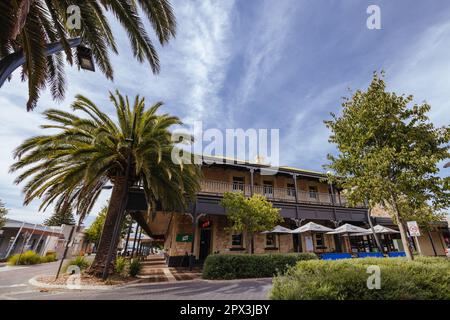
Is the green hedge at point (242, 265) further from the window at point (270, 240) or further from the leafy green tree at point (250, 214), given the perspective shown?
the window at point (270, 240)

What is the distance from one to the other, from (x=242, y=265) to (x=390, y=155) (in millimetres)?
7600

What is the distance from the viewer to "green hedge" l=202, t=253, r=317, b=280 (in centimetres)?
1027

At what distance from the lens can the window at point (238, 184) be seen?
16500 millimetres

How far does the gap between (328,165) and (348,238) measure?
12323 millimetres

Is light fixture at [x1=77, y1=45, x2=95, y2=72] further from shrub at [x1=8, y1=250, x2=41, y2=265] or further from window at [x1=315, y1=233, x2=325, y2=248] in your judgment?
shrub at [x1=8, y1=250, x2=41, y2=265]

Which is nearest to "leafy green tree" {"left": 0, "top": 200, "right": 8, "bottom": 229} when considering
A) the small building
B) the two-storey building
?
the small building

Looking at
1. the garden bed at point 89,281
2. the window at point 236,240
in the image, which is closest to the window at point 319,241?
the window at point 236,240

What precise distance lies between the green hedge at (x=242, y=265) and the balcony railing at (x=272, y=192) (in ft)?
15.0

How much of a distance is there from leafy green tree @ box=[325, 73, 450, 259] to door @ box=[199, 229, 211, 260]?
9.70 metres
